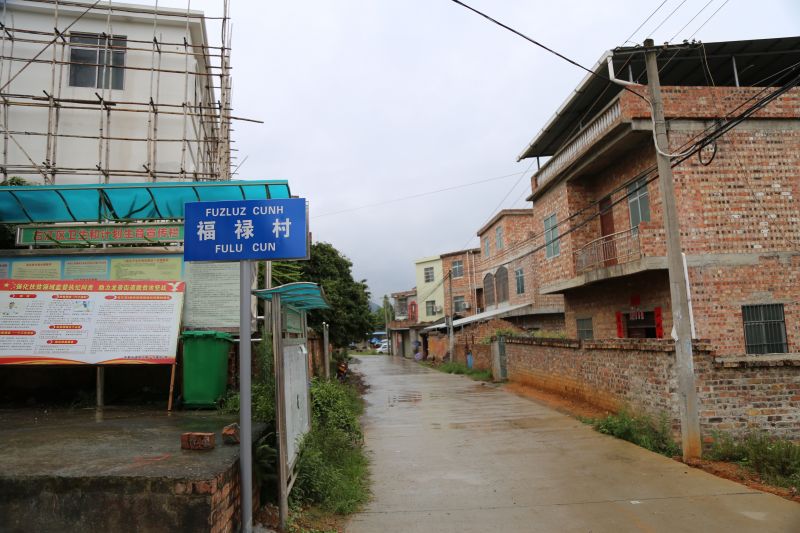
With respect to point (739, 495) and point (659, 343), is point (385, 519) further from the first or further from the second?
point (659, 343)

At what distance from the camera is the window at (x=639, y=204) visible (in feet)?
40.8

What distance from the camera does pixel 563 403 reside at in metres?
12.3

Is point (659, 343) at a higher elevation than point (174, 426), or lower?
higher

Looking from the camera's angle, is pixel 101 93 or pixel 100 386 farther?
pixel 101 93

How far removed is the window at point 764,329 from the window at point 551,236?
5.88m

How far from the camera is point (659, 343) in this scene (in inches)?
315

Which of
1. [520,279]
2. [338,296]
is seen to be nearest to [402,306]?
[520,279]

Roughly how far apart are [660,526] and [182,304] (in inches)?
254

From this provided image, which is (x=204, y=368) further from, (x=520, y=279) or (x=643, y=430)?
(x=520, y=279)

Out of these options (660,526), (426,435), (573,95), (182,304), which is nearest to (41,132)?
(182,304)

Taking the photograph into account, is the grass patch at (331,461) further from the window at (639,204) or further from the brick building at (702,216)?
the window at (639,204)

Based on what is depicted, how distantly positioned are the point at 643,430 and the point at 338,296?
11939 millimetres

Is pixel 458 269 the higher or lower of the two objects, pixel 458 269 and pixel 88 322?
the higher

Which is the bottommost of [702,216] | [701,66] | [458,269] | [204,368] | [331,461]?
[331,461]
